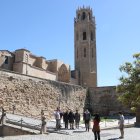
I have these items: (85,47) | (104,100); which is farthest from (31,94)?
(85,47)

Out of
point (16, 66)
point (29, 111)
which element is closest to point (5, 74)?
point (29, 111)

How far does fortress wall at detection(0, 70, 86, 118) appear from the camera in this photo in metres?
24.8

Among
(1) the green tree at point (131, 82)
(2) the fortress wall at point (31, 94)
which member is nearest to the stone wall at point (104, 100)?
(2) the fortress wall at point (31, 94)

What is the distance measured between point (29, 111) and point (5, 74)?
13.1 ft

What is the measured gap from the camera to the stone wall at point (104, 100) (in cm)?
4012

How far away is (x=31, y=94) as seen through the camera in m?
27.4

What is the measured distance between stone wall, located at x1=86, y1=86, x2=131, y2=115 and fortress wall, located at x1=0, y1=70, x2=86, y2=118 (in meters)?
6.54

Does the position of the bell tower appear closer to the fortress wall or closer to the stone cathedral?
the stone cathedral

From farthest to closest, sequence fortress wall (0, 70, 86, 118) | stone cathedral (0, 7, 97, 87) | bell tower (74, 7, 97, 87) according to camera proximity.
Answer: bell tower (74, 7, 97, 87)
stone cathedral (0, 7, 97, 87)
fortress wall (0, 70, 86, 118)

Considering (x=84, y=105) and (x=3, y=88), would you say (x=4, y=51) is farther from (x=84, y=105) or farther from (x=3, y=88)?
(x=3, y=88)

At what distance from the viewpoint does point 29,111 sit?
2653 centimetres

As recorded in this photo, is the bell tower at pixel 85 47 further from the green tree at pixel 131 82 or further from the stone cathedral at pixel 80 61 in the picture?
the green tree at pixel 131 82

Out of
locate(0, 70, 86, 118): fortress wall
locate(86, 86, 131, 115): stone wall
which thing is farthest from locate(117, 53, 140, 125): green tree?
locate(86, 86, 131, 115): stone wall

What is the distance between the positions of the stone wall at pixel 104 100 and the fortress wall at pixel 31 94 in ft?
21.5
